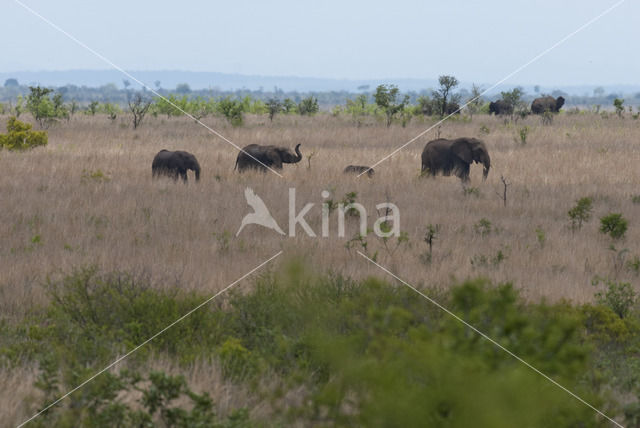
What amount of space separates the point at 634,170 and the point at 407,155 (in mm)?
5524

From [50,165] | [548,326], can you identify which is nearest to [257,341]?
[548,326]

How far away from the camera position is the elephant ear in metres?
16.4

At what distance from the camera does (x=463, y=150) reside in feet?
54.0

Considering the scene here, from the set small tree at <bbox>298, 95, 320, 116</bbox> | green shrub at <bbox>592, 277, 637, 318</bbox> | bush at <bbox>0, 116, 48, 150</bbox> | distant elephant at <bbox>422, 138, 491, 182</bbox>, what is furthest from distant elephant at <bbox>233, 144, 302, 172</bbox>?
small tree at <bbox>298, 95, 320, 116</bbox>

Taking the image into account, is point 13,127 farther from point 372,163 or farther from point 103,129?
point 372,163

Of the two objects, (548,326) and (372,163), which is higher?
(548,326)

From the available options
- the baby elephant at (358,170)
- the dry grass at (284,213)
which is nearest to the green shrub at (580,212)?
the dry grass at (284,213)

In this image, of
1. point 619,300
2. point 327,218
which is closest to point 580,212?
point 327,218

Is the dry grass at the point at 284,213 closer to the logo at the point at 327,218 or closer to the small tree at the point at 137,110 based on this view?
the logo at the point at 327,218

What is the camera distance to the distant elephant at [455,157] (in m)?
16.3

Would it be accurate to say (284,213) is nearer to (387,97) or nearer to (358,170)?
(358,170)

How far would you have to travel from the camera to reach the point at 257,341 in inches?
228

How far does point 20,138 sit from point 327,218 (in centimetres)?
1181

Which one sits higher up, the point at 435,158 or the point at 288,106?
the point at 435,158
